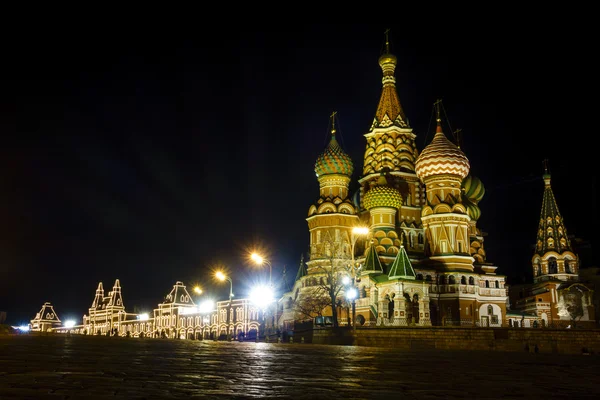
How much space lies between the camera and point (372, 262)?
49.2 m

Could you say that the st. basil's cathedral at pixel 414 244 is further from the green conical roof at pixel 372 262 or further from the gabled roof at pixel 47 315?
the gabled roof at pixel 47 315

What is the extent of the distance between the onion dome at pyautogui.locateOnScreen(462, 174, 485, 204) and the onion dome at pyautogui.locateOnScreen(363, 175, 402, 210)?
1156 cm

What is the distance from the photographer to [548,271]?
60.2 m

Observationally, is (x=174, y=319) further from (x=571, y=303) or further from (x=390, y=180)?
(x=571, y=303)

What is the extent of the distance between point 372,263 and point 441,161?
11.6 metres

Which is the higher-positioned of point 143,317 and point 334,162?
point 334,162

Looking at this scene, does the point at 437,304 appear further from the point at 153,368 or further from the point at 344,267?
the point at 153,368

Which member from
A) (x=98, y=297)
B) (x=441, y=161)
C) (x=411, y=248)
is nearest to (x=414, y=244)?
(x=411, y=248)

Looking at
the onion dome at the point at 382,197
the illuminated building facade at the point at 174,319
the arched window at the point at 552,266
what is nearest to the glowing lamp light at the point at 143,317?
the illuminated building facade at the point at 174,319

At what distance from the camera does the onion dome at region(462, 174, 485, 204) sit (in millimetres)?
61219

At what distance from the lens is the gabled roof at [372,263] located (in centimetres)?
4881

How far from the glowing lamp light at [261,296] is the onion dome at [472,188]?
23.6 m

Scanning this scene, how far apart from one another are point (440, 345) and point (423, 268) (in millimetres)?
23560

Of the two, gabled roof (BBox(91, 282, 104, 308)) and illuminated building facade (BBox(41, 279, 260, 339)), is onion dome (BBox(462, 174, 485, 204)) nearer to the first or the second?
illuminated building facade (BBox(41, 279, 260, 339))
